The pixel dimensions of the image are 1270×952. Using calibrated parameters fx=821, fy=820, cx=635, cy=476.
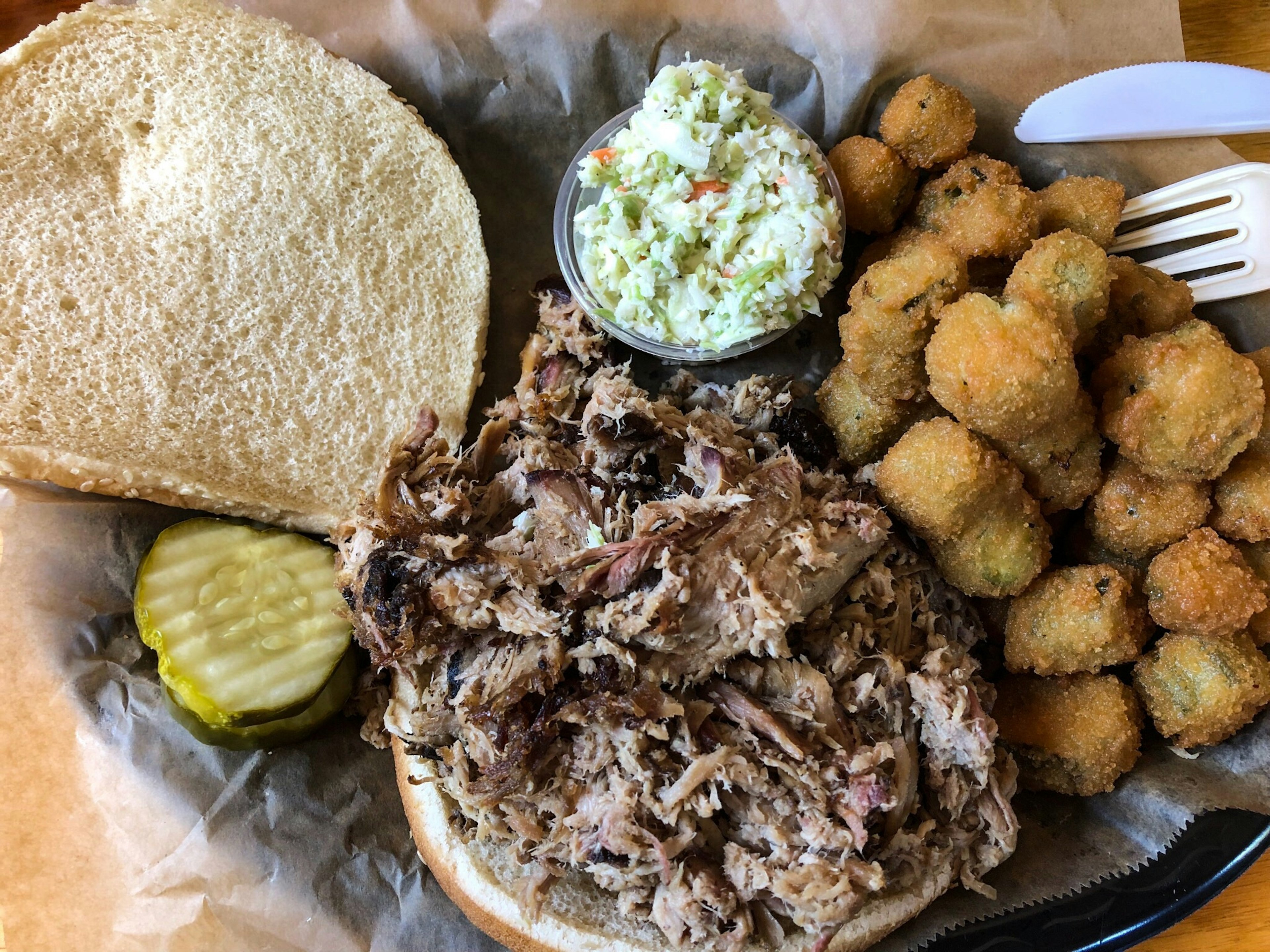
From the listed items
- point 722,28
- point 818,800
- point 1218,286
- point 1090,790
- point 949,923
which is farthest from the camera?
point 722,28

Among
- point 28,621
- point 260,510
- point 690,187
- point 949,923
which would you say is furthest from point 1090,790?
point 28,621

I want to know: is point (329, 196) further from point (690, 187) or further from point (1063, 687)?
point (1063, 687)

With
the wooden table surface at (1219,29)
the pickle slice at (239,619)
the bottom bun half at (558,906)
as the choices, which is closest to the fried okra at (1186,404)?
the wooden table surface at (1219,29)

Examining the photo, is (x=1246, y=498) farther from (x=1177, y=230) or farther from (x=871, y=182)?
(x=871, y=182)

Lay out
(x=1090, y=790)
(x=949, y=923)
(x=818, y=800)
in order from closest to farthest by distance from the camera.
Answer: (x=818, y=800) < (x=949, y=923) < (x=1090, y=790)

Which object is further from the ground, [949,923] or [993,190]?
[993,190]

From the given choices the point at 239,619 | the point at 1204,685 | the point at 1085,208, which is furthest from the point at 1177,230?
the point at 239,619

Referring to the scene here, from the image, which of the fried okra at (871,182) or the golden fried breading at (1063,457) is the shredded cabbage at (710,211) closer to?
the fried okra at (871,182)
